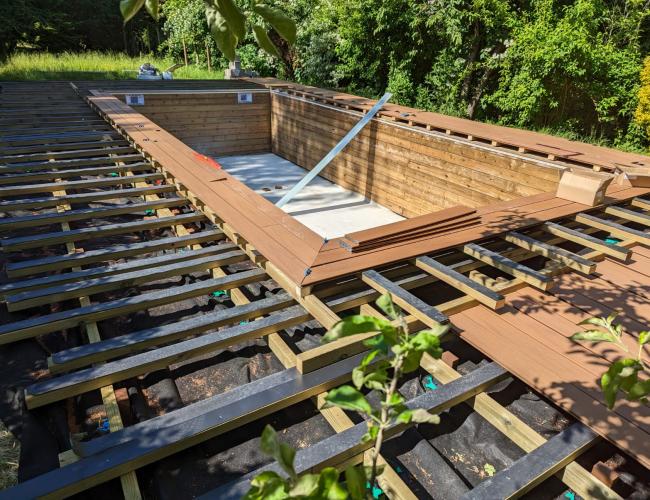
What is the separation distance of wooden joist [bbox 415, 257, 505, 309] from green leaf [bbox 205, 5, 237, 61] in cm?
243

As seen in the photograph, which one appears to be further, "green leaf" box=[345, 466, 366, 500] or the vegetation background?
the vegetation background

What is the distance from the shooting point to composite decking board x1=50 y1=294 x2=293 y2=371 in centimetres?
253

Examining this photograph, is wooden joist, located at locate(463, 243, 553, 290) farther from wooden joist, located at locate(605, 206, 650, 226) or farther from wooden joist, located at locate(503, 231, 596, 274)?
wooden joist, located at locate(605, 206, 650, 226)

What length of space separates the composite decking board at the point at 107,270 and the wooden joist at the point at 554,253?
2547 millimetres

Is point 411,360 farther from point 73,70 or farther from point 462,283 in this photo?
point 73,70

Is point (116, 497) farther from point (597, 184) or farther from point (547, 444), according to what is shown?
point (597, 184)

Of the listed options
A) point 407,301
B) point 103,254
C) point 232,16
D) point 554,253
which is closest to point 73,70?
point 103,254

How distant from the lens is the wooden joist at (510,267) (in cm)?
332

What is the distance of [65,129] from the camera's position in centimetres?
739

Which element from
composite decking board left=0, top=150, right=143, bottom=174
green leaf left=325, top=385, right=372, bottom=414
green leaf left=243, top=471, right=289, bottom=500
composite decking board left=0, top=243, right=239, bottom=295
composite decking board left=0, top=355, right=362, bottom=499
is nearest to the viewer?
green leaf left=243, top=471, right=289, bottom=500

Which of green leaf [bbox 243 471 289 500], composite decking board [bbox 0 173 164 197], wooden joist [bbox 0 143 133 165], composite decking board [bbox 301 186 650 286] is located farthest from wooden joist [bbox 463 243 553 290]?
wooden joist [bbox 0 143 133 165]

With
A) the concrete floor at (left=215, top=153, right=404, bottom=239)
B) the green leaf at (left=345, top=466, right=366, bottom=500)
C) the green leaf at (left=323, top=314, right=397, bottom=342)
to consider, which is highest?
the green leaf at (left=323, top=314, right=397, bottom=342)

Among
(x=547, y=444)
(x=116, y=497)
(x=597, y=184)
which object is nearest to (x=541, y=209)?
(x=597, y=184)

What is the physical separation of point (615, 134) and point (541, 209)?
30.2 feet
